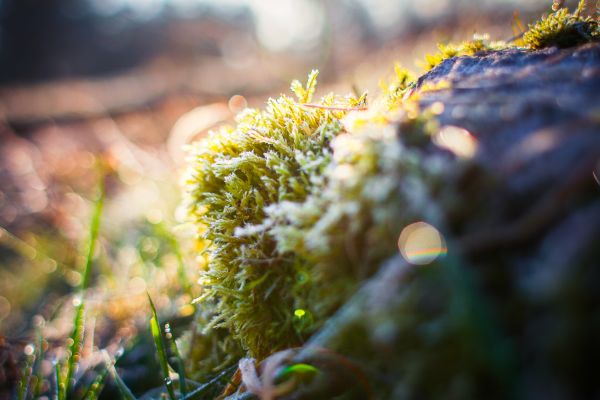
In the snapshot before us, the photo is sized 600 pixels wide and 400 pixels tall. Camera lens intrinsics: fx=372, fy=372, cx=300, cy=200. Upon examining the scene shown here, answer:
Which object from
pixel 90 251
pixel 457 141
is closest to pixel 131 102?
pixel 90 251

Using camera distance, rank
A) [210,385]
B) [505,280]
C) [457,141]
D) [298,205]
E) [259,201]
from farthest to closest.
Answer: [210,385] < [259,201] < [298,205] < [457,141] < [505,280]

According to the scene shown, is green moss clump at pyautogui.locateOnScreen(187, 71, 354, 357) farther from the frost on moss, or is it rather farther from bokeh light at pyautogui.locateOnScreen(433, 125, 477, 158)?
bokeh light at pyautogui.locateOnScreen(433, 125, 477, 158)

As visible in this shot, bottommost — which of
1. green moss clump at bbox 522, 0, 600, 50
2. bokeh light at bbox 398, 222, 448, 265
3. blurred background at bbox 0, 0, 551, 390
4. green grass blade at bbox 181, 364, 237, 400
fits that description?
green grass blade at bbox 181, 364, 237, 400

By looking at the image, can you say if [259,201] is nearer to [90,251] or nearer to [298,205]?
[298,205]

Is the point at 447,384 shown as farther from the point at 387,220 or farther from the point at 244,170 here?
the point at 244,170

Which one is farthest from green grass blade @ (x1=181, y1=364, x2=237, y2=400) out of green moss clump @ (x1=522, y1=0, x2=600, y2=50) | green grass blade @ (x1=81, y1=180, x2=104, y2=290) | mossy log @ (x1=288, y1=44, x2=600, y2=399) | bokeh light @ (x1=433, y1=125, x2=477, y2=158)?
green moss clump @ (x1=522, y1=0, x2=600, y2=50)

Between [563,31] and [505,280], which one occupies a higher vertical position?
[563,31]

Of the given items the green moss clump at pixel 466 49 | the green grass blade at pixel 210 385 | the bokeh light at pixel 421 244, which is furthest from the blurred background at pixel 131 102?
the bokeh light at pixel 421 244
